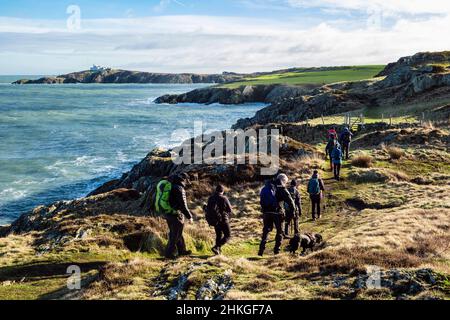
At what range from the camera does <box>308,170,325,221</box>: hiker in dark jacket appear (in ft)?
63.5

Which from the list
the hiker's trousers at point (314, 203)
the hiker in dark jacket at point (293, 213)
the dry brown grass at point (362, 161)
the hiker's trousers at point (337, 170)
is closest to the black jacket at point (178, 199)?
the hiker in dark jacket at point (293, 213)

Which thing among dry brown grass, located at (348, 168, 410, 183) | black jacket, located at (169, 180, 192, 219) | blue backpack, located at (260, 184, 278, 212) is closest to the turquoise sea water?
dry brown grass, located at (348, 168, 410, 183)

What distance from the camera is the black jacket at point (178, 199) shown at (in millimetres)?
12672

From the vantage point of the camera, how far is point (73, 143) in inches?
2677

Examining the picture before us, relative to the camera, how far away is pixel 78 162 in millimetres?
54375

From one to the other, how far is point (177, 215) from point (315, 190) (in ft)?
28.0

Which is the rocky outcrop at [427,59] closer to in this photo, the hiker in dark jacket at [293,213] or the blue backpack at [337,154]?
the blue backpack at [337,154]

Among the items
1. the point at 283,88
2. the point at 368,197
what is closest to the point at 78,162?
the point at 368,197

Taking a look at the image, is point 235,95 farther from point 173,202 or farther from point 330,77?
point 173,202

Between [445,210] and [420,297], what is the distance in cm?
1150

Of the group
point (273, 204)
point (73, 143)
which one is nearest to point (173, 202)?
point (273, 204)

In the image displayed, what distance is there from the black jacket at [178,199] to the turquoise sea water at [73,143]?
26.5 metres

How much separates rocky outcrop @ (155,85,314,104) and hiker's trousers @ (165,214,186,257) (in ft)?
383

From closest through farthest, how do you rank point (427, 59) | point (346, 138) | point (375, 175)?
point (375, 175)
point (346, 138)
point (427, 59)
